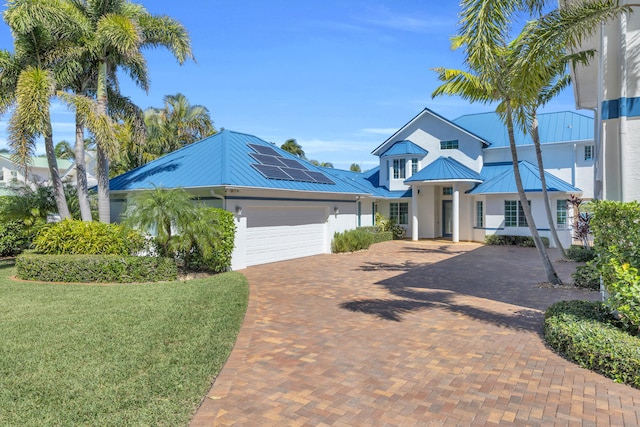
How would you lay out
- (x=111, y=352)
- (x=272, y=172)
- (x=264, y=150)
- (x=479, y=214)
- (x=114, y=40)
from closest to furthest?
(x=111, y=352) → (x=114, y=40) → (x=272, y=172) → (x=264, y=150) → (x=479, y=214)

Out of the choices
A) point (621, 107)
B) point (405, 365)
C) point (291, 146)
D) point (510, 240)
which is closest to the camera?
point (405, 365)

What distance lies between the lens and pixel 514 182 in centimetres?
2328

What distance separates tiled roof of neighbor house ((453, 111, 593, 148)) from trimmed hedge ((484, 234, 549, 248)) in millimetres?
5969

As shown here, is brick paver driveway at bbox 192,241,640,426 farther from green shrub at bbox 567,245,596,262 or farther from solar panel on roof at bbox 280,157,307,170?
solar panel on roof at bbox 280,157,307,170

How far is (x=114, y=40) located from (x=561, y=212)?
22509 millimetres

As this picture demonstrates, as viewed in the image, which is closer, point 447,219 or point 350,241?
point 350,241

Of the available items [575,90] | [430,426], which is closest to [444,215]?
[575,90]

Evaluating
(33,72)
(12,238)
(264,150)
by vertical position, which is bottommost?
(12,238)

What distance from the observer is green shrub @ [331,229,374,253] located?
20.0 meters

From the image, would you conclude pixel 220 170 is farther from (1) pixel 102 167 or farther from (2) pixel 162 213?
(1) pixel 102 167

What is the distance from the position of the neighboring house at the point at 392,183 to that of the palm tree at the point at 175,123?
12.3 metres

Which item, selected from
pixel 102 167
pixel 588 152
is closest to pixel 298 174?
pixel 102 167

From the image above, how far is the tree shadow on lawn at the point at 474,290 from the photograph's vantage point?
8664 mm

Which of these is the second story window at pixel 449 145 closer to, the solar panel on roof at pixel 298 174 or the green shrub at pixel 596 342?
the solar panel on roof at pixel 298 174
